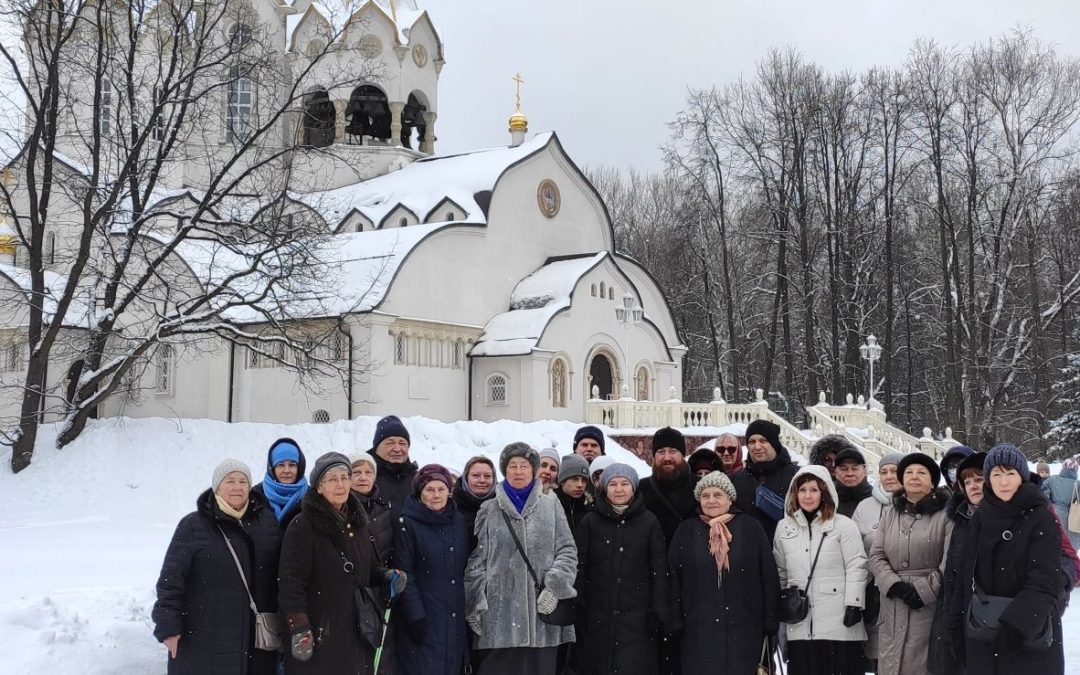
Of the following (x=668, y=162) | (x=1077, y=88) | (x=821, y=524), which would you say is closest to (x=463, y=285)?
(x=668, y=162)

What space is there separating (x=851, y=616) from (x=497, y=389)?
18.9 m

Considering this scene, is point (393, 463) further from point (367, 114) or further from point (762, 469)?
point (367, 114)

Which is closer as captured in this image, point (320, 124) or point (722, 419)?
point (722, 419)

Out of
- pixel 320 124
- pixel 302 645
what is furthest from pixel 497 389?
pixel 302 645

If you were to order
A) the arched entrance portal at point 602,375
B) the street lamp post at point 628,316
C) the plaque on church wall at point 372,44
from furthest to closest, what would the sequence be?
the plaque on church wall at point 372,44 → the street lamp post at point 628,316 → the arched entrance portal at point 602,375

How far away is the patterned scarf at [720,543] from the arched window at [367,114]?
85.6 feet

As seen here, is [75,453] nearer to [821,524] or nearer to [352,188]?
[821,524]

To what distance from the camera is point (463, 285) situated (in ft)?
80.8

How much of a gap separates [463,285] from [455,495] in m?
18.6

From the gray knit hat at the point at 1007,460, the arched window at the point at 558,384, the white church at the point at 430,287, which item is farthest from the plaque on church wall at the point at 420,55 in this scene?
the gray knit hat at the point at 1007,460

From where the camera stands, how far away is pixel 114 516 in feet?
46.2

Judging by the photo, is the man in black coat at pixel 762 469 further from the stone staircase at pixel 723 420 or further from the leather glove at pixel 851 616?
the stone staircase at pixel 723 420

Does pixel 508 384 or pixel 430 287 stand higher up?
pixel 430 287

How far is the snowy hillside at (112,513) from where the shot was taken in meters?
6.72
